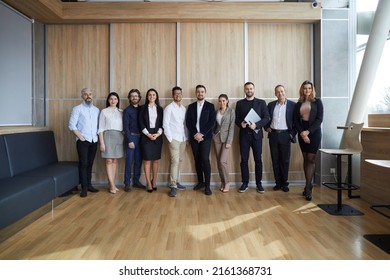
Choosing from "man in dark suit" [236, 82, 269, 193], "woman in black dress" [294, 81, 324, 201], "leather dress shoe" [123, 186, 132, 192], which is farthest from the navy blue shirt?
"woman in black dress" [294, 81, 324, 201]

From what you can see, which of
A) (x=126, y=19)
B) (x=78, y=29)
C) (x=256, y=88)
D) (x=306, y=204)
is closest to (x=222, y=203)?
(x=306, y=204)

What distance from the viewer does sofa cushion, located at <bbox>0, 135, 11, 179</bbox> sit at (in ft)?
12.8

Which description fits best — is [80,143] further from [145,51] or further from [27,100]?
[145,51]

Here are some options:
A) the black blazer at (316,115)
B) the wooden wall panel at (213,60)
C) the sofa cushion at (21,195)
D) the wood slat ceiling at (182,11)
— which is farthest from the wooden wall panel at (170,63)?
the sofa cushion at (21,195)

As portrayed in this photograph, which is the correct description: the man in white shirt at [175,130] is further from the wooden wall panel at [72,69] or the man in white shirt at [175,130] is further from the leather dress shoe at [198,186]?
the wooden wall panel at [72,69]

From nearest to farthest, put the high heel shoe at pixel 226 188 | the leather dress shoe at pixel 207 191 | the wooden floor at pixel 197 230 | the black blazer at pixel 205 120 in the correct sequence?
1. the wooden floor at pixel 197 230
2. the leather dress shoe at pixel 207 191
3. the black blazer at pixel 205 120
4. the high heel shoe at pixel 226 188

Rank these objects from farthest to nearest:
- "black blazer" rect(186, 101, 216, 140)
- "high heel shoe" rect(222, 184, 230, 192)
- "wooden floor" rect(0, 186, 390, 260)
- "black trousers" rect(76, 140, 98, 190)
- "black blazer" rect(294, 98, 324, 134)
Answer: "high heel shoe" rect(222, 184, 230, 192) → "black blazer" rect(186, 101, 216, 140) → "black trousers" rect(76, 140, 98, 190) → "black blazer" rect(294, 98, 324, 134) → "wooden floor" rect(0, 186, 390, 260)

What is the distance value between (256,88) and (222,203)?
94.8 inches

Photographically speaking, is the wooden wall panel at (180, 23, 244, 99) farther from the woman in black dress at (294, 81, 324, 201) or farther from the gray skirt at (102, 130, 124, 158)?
the gray skirt at (102, 130, 124, 158)

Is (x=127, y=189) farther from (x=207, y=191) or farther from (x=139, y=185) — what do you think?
(x=207, y=191)

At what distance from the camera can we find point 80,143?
5.13 metres

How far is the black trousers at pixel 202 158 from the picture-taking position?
17.5ft

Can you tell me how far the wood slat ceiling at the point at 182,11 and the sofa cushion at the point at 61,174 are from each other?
2.71 m
